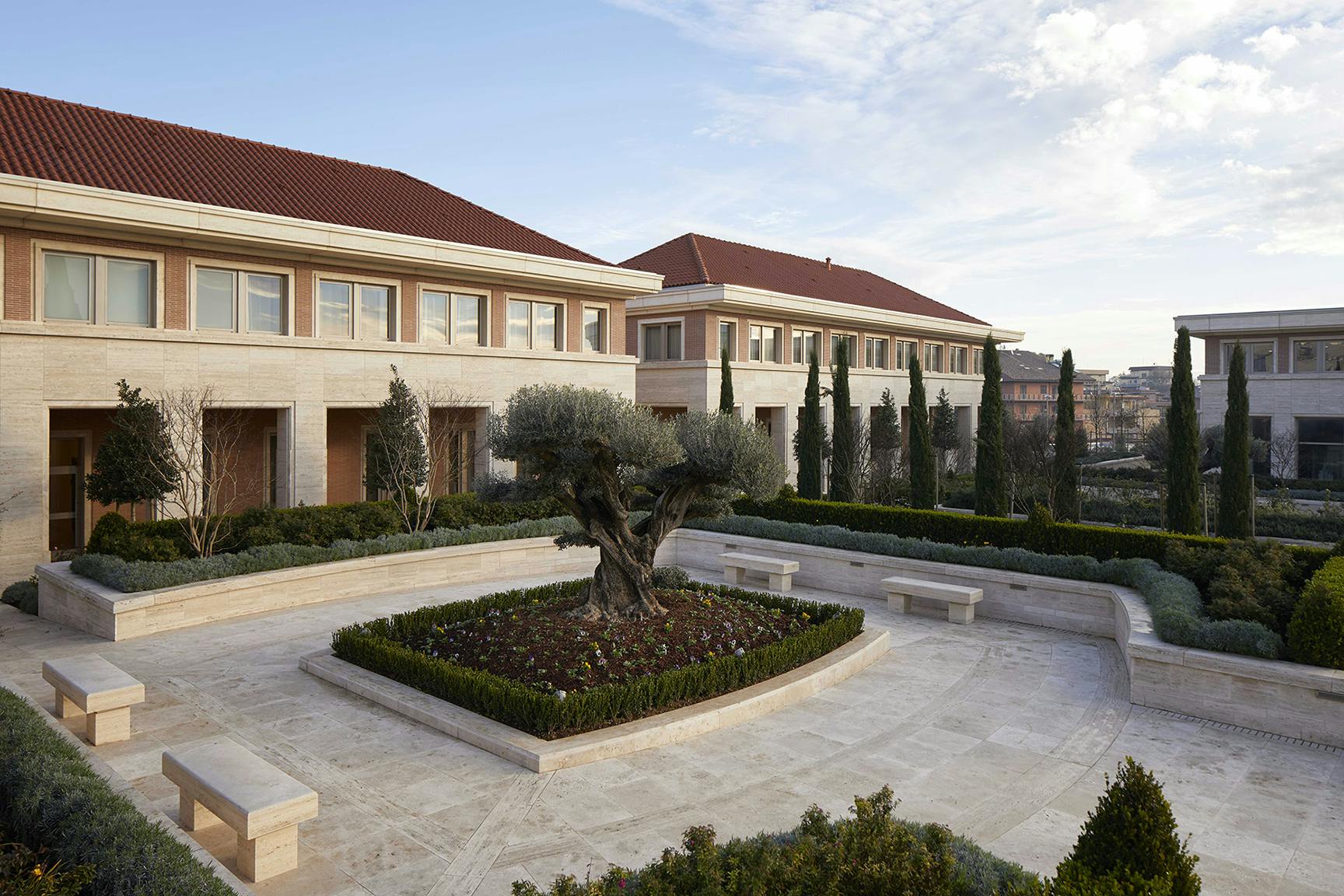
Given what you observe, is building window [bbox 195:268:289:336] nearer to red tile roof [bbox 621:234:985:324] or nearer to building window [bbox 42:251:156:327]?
building window [bbox 42:251:156:327]

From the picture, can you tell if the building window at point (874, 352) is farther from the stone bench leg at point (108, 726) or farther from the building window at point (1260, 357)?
the stone bench leg at point (108, 726)

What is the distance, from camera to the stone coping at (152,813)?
585cm

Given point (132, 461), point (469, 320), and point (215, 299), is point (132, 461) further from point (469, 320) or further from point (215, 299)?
point (469, 320)

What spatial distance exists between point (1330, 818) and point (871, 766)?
3922mm

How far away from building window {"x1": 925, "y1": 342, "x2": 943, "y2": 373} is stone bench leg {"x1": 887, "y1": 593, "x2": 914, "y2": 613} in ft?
98.1

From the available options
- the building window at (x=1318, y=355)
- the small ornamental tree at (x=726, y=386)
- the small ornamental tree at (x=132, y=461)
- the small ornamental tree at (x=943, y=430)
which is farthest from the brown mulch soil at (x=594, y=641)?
the building window at (x=1318, y=355)

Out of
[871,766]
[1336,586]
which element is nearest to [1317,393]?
[1336,586]

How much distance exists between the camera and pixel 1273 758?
8.94 m

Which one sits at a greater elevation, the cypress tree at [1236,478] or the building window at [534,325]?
the building window at [534,325]

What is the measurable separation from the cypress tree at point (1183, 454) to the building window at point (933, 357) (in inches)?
969

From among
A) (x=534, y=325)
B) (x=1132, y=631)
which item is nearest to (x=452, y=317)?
(x=534, y=325)

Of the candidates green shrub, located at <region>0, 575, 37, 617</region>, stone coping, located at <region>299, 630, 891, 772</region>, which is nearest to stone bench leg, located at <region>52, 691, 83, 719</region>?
stone coping, located at <region>299, 630, 891, 772</region>

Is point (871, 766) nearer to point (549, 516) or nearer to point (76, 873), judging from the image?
point (76, 873)

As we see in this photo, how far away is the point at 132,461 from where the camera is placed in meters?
15.5
